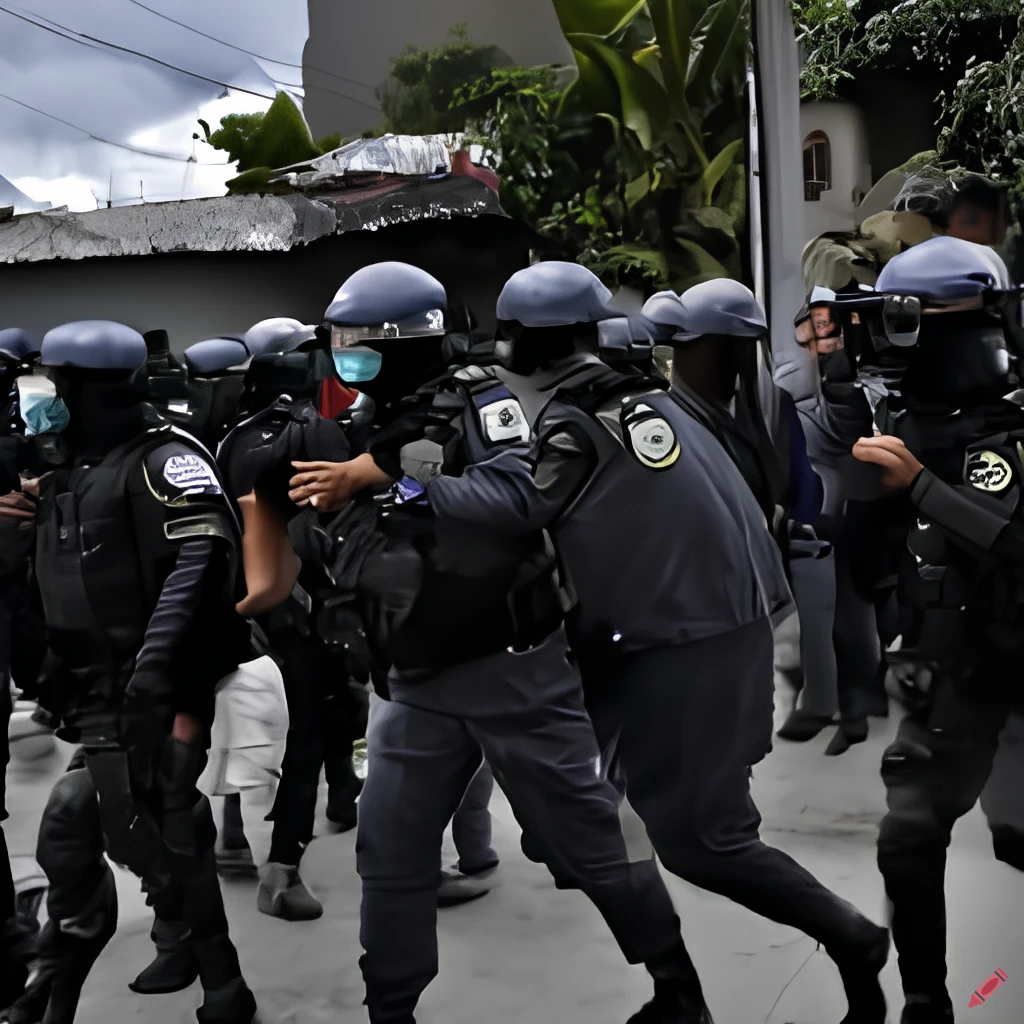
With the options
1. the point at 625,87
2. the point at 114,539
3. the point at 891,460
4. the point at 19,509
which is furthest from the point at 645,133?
the point at 19,509

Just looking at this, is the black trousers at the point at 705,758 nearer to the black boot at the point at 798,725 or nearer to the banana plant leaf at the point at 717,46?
the black boot at the point at 798,725

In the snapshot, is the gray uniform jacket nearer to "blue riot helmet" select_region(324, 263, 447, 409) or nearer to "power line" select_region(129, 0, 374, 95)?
"blue riot helmet" select_region(324, 263, 447, 409)

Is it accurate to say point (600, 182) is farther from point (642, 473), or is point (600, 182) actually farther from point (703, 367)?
point (642, 473)

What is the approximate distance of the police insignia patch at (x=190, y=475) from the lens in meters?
2.80

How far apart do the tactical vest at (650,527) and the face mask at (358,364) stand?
1.22 feet

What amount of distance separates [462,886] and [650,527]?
0.87 m

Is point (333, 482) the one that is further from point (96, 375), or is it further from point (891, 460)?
point (891, 460)

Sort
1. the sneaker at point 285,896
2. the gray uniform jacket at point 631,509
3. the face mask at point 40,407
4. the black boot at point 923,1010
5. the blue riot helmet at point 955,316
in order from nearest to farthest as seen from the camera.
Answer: the gray uniform jacket at point 631,509 → the blue riot helmet at point 955,316 → the black boot at point 923,1010 → the sneaker at point 285,896 → the face mask at point 40,407

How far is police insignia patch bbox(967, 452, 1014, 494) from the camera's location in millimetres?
2619

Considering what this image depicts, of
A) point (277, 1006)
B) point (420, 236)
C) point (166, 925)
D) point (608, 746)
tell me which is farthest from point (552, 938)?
point (420, 236)

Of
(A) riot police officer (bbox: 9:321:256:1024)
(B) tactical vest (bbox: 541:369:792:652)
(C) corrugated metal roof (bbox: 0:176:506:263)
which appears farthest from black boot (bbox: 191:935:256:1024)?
(C) corrugated metal roof (bbox: 0:176:506:263)

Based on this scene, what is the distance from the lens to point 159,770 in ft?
9.48

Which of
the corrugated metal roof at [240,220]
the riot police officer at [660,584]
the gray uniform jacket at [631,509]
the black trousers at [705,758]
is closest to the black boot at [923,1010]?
the riot police officer at [660,584]

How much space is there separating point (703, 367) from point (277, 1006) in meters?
1.73
